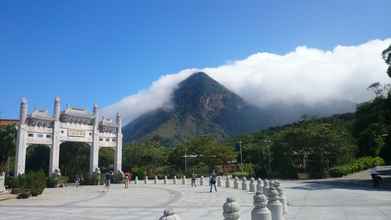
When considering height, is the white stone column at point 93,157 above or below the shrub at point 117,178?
above

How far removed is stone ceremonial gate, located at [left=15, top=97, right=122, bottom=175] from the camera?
3688 centimetres

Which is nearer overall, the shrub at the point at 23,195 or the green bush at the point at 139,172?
the shrub at the point at 23,195

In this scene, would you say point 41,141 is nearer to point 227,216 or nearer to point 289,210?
point 289,210

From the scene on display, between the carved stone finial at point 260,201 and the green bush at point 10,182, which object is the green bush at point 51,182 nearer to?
the green bush at point 10,182

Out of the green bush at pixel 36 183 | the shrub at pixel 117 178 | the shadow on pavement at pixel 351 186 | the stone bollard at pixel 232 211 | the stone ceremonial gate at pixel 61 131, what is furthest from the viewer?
the shrub at pixel 117 178

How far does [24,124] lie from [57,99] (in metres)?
4.36

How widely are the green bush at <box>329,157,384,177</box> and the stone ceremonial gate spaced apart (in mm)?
27131

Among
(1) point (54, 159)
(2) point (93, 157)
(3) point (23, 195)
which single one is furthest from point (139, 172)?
(3) point (23, 195)

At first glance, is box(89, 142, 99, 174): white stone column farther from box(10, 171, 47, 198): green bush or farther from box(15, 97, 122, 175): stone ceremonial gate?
box(10, 171, 47, 198): green bush

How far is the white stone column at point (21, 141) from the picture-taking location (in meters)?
35.7

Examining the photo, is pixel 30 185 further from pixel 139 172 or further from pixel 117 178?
pixel 139 172

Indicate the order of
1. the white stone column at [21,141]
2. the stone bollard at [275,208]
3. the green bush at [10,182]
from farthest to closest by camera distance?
1. the white stone column at [21,141]
2. the green bush at [10,182]
3. the stone bollard at [275,208]

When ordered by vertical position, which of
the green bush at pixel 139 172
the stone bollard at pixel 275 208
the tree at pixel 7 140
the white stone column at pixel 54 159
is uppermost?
the tree at pixel 7 140

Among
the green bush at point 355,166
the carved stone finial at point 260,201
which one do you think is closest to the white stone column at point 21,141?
the carved stone finial at point 260,201
